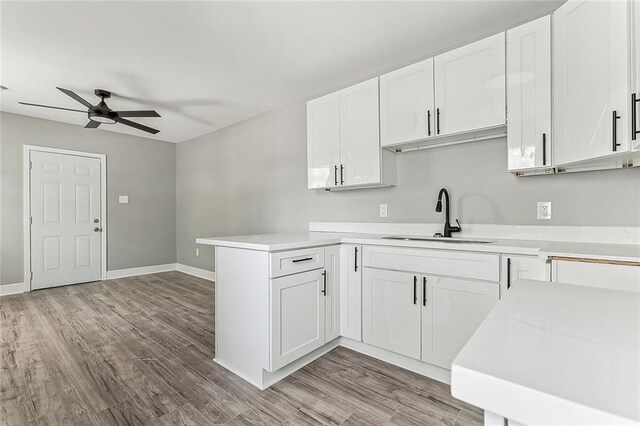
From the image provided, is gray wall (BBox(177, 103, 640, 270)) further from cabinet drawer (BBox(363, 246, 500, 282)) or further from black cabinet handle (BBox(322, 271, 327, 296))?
black cabinet handle (BBox(322, 271, 327, 296))

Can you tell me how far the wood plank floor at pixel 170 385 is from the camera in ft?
5.63

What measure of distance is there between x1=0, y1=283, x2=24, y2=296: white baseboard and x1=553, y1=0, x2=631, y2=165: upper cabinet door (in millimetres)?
6356

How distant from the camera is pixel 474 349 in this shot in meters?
0.45

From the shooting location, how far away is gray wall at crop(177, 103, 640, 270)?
2000 mm

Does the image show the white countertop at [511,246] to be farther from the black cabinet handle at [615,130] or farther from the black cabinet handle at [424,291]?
the black cabinet handle at [615,130]

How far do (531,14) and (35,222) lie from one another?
6.30 meters

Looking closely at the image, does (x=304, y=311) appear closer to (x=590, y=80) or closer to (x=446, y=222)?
(x=446, y=222)

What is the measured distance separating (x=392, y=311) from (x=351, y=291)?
373mm

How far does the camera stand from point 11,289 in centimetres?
422

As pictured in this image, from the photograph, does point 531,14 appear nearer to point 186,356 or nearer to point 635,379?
point 635,379

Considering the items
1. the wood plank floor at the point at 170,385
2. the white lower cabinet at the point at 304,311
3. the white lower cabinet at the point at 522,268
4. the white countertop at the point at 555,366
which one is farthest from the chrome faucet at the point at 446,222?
the white countertop at the point at 555,366

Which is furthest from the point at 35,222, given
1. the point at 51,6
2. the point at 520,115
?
the point at 520,115

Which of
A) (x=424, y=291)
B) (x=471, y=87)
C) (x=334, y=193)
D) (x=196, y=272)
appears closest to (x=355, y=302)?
(x=424, y=291)

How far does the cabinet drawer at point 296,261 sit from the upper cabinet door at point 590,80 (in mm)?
1668
